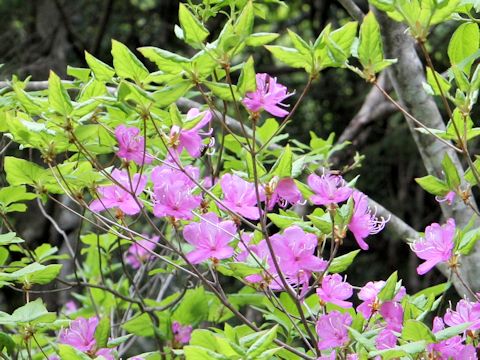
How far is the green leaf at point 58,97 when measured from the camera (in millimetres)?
1058

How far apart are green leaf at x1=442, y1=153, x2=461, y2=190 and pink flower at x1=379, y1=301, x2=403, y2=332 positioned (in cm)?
22

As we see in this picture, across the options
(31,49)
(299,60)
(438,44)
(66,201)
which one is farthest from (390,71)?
(31,49)

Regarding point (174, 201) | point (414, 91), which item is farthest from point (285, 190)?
point (414, 91)

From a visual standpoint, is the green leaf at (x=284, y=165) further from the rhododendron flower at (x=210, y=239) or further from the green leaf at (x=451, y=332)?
the green leaf at (x=451, y=332)

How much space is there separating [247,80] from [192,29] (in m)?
0.11

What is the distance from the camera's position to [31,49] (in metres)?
4.37

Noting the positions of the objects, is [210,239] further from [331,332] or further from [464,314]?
[464,314]

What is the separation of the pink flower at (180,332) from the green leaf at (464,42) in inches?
24.3

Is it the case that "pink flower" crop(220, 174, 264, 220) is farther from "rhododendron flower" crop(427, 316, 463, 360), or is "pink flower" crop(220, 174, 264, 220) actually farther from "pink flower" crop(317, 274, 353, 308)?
"rhododendron flower" crop(427, 316, 463, 360)

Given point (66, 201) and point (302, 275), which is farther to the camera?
point (66, 201)

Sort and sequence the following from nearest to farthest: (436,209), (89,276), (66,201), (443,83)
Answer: (443,83)
(89,276)
(66,201)
(436,209)

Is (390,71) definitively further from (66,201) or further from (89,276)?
(66,201)

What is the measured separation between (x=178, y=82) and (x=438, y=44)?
3.49m

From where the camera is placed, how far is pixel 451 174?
48.8 inches
